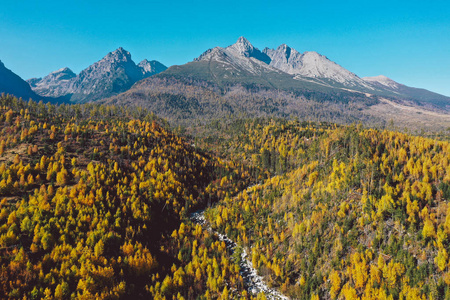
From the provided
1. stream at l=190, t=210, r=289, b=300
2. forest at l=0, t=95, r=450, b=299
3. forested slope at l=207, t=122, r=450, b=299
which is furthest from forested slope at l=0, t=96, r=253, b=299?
forested slope at l=207, t=122, r=450, b=299

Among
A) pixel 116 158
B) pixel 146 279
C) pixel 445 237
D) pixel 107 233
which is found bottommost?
pixel 146 279

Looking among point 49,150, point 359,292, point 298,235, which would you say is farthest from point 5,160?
point 359,292

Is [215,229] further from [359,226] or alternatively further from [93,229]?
[359,226]

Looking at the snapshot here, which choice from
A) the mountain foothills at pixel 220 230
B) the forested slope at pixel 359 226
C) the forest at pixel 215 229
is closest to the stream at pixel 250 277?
the mountain foothills at pixel 220 230

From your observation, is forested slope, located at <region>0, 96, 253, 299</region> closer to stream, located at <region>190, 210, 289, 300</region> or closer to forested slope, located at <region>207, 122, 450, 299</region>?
stream, located at <region>190, 210, 289, 300</region>

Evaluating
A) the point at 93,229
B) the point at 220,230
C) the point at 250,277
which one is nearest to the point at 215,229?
the point at 220,230

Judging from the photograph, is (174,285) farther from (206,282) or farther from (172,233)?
(172,233)

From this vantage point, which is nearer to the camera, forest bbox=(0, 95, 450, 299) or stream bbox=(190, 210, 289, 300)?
forest bbox=(0, 95, 450, 299)

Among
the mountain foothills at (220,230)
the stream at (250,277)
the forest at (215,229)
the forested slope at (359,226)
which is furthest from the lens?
the stream at (250,277)

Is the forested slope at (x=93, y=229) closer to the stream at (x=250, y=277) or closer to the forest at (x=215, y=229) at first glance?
the forest at (x=215, y=229)
